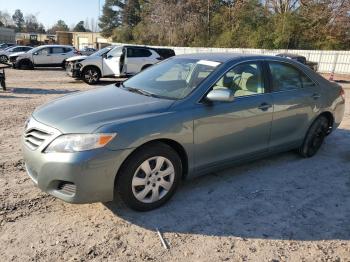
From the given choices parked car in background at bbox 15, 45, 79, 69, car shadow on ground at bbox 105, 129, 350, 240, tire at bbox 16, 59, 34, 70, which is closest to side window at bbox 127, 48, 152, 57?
parked car in background at bbox 15, 45, 79, 69

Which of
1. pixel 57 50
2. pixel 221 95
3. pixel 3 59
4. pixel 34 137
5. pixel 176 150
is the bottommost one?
pixel 3 59

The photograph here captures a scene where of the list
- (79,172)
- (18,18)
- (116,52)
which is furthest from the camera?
(18,18)

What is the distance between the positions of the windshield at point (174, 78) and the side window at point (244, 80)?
207mm

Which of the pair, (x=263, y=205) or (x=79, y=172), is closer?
(x=79, y=172)

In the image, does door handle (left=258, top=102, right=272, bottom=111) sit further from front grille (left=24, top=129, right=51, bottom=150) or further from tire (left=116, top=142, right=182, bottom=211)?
front grille (left=24, top=129, right=51, bottom=150)

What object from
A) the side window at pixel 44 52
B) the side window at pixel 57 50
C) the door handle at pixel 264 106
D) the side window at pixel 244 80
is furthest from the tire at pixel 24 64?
the door handle at pixel 264 106

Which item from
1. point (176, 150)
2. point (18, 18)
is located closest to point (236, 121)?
point (176, 150)

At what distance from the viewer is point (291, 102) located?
16.2 feet

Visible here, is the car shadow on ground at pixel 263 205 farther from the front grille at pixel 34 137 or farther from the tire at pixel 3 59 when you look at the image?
the tire at pixel 3 59

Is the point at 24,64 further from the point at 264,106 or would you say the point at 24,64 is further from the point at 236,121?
the point at 236,121

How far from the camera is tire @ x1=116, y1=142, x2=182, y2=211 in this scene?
348 cm

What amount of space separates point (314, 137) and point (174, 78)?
247 cm

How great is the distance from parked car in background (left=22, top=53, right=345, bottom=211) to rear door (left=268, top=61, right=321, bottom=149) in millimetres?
16

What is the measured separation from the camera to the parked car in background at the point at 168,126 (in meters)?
3.31
